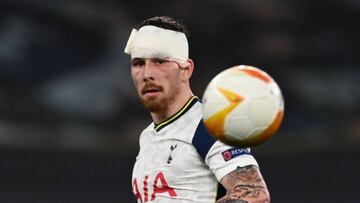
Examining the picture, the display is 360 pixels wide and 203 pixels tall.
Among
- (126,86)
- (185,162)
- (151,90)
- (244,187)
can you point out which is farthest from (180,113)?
(126,86)

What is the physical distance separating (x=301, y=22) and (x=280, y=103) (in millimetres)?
5559

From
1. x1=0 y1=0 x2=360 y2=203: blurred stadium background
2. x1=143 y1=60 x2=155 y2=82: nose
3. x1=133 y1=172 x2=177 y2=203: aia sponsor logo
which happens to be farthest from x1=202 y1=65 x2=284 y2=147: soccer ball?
x1=0 y1=0 x2=360 y2=203: blurred stadium background

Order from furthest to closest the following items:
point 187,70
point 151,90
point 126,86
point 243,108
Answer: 1. point 126,86
2. point 187,70
3. point 151,90
4. point 243,108

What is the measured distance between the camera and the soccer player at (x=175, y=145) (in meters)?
3.79

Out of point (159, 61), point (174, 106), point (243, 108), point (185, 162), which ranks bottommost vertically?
point (185, 162)

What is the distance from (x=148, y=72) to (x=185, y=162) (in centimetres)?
50

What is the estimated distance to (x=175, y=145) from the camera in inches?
161

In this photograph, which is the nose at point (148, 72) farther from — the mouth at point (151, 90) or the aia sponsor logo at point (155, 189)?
the aia sponsor logo at point (155, 189)

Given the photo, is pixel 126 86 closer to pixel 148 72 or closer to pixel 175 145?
pixel 148 72

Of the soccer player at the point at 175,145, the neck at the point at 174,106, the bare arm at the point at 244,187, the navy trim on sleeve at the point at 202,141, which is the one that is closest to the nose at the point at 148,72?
the soccer player at the point at 175,145

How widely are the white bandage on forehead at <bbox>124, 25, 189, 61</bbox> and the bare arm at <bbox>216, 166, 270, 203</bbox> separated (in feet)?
2.49

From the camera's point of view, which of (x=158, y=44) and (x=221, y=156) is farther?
(x=158, y=44)

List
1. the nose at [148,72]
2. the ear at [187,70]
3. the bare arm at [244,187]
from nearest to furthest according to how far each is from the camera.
→ the bare arm at [244,187] → the nose at [148,72] → the ear at [187,70]

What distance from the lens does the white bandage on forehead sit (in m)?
4.25
